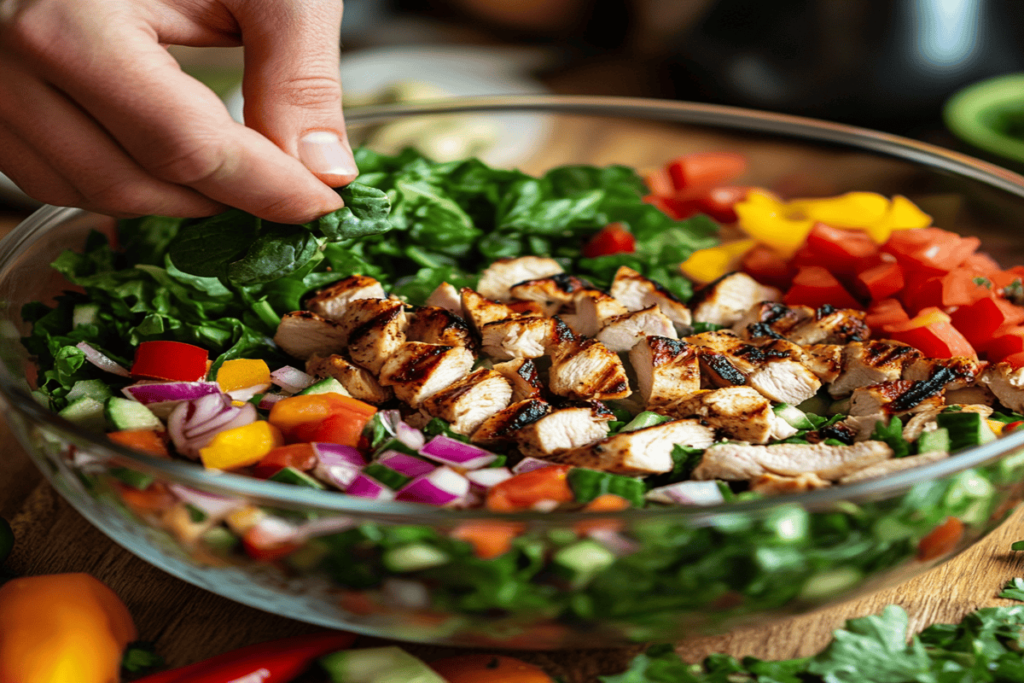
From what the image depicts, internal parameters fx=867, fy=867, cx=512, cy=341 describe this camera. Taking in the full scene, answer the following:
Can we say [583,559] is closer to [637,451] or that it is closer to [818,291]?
[637,451]

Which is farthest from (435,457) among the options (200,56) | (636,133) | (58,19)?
(200,56)

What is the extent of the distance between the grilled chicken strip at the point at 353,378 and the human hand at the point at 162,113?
376mm

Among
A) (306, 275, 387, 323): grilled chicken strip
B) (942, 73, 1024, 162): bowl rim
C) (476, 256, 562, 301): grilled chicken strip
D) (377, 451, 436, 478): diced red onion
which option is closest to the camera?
(377, 451, 436, 478): diced red onion

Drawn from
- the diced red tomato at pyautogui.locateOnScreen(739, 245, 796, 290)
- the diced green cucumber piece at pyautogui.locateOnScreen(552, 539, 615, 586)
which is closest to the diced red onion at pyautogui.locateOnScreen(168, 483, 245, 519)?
the diced green cucumber piece at pyautogui.locateOnScreen(552, 539, 615, 586)

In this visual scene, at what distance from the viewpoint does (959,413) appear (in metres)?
1.59

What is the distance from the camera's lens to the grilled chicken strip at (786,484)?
1.42 metres

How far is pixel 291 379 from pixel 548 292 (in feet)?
2.26

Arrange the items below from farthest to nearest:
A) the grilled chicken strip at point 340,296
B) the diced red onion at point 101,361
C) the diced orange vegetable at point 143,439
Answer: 1. the grilled chicken strip at point 340,296
2. the diced red onion at point 101,361
3. the diced orange vegetable at point 143,439

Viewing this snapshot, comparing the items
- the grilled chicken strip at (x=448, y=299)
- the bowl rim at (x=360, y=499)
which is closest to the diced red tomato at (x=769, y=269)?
the grilled chicken strip at (x=448, y=299)

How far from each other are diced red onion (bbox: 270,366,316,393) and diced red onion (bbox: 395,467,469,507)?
565 millimetres

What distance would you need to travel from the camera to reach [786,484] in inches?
56.3

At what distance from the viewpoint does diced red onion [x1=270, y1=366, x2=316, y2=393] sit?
1.89m

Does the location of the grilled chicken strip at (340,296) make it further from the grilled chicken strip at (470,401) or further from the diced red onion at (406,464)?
the diced red onion at (406,464)

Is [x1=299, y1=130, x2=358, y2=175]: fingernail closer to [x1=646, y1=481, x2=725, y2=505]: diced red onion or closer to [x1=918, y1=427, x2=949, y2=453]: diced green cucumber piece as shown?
[x1=646, y1=481, x2=725, y2=505]: diced red onion
